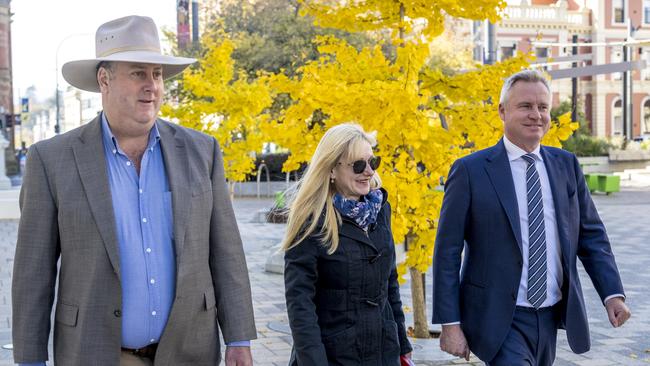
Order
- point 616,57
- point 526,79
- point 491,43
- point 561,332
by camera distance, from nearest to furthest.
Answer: point 526,79 < point 561,332 < point 491,43 < point 616,57

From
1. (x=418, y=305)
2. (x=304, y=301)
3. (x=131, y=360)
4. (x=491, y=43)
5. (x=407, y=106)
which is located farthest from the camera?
(x=491, y=43)

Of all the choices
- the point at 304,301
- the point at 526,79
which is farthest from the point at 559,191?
the point at 304,301

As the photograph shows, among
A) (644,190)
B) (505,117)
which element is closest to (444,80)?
(505,117)

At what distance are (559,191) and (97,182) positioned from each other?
2.01 m

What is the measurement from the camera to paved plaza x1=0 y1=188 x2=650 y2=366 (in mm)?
6754

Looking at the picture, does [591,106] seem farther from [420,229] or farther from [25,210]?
[25,210]

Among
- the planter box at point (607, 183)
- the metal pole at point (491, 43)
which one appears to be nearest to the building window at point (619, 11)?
the planter box at point (607, 183)

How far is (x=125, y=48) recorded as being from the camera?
3166 mm

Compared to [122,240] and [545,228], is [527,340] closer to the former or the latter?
[545,228]

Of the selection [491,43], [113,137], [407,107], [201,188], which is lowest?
[201,188]

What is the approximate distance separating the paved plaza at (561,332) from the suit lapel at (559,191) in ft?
8.91

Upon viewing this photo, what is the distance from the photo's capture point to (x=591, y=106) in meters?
63.2

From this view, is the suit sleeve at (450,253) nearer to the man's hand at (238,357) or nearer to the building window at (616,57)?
the man's hand at (238,357)

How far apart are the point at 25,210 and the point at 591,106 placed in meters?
63.6
